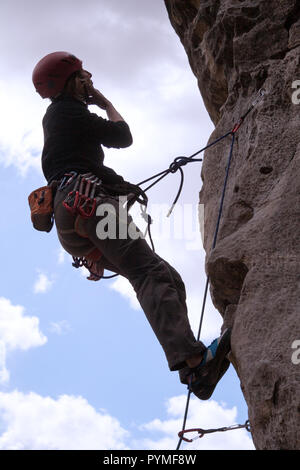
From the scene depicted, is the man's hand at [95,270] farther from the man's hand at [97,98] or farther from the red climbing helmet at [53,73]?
the red climbing helmet at [53,73]

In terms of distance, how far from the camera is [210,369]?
177 inches

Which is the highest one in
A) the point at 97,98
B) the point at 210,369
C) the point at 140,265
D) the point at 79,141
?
the point at 97,98

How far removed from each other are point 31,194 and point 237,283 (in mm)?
1801

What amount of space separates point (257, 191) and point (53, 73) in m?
2.00

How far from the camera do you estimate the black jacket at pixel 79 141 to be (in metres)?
5.36

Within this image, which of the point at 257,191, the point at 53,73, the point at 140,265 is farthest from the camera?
the point at 53,73

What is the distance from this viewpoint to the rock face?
13.2 ft

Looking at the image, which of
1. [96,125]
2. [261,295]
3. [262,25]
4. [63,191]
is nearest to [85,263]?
[63,191]

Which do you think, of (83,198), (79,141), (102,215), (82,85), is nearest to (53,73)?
(82,85)

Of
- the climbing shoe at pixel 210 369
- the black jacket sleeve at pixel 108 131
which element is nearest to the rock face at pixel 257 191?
the climbing shoe at pixel 210 369

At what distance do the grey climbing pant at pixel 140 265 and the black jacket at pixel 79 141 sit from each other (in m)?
0.29

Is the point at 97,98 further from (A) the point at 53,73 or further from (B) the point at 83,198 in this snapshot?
(B) the point at 83,198

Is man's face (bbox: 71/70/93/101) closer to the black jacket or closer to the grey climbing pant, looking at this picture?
the black jacket

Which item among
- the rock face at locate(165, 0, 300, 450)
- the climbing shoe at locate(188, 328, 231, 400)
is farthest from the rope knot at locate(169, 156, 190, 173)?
the climbing shoe at locate(188, 328, 231, 400)
